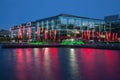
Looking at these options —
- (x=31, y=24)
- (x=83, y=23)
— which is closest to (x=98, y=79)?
(x=83, y=23)

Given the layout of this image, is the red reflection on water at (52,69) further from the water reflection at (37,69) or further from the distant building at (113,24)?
the distant building at (113,24)

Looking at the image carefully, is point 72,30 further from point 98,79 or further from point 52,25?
point 98,79

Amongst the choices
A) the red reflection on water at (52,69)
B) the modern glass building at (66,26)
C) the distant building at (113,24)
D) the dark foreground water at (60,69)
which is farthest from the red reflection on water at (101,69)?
the distant building at (113,24)

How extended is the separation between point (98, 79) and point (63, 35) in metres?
84.0

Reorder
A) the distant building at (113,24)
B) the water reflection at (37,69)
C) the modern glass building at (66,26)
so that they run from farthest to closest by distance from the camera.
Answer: the distant building at (113,24)
the modern glass building at (66,26)
the water reflection at (37,69)

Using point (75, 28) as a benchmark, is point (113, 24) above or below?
above

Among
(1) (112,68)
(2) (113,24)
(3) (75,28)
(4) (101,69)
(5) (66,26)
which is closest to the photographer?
(4) (101,69)

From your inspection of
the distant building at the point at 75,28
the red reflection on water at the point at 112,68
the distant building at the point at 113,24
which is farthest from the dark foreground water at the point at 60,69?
the distant building at the point at 113,24

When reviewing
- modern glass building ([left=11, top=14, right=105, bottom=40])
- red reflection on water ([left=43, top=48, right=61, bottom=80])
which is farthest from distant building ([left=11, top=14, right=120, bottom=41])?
red reflection on water ([left=43, top=48, right=61, bottom=80])

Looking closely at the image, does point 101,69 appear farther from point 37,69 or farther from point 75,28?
point 75,28

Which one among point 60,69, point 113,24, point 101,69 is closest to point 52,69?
point 60,69

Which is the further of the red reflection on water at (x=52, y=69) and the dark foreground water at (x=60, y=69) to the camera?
the red reflection on water at (x=52, y=69)

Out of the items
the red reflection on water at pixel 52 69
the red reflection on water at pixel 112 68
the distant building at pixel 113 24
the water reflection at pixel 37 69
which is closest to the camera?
the water reflection at pixel 37 69

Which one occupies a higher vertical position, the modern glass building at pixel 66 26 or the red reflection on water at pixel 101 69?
the modern glass building at pixel 66 26
